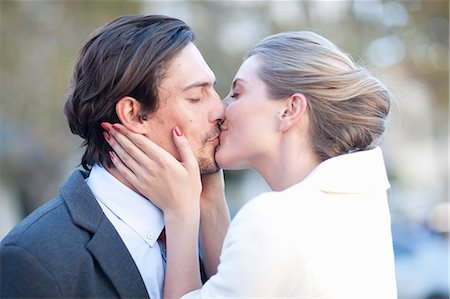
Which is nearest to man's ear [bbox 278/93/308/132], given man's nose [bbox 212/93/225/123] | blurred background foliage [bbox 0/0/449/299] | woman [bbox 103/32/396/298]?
woman [bbox 103/32/396/298]

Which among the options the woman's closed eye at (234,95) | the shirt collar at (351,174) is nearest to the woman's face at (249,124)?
the woman's closed eye at (234,95)

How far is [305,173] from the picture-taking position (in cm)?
268

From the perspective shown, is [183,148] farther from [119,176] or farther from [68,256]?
[68,256]

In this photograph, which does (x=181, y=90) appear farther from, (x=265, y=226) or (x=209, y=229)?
(x=265, y=226)

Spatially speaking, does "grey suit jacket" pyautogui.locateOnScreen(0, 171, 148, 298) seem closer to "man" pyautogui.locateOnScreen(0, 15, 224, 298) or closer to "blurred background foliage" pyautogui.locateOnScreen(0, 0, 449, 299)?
"man" pyautogui.locateOnScreen(0, 15, 224, 298)

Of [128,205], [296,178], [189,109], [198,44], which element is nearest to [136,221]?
[128,205]

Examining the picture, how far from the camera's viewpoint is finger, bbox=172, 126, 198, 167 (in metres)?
2.91

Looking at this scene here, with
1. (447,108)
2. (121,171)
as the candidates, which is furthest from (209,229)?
(447,108)

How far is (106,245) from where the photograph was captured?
260cm

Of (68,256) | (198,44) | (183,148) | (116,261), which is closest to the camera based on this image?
(68,256)

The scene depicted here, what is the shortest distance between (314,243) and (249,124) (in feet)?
2.14

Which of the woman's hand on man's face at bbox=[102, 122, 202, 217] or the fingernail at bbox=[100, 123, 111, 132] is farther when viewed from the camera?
the fingernail at bbox=[100, 123, 111, 132]

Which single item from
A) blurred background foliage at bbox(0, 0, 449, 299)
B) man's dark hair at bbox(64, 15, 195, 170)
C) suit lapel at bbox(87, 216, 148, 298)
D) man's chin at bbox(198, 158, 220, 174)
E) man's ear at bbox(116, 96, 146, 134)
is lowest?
blurred background foliage at bbox(0, 0, 449, 299)

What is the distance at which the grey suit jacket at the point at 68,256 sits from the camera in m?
2.43
